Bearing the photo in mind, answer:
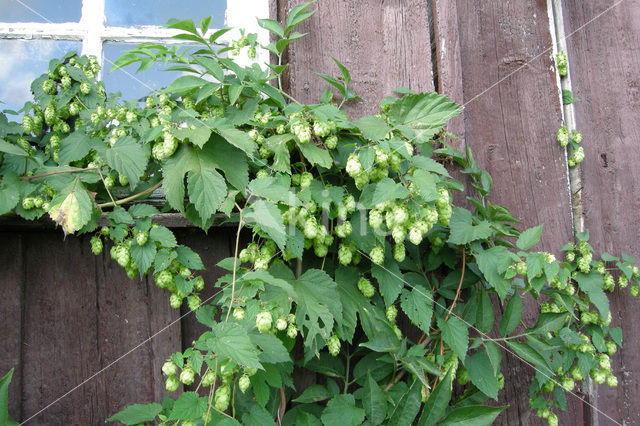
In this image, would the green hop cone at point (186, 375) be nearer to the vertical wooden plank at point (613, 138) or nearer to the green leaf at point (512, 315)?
the green leaf at point (512, 315)

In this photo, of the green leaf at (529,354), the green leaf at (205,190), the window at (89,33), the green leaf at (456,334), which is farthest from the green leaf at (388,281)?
the window at (89,33)

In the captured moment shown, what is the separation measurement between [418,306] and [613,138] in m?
1.30

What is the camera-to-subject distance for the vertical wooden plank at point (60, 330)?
1763 mm

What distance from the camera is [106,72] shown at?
207 cm

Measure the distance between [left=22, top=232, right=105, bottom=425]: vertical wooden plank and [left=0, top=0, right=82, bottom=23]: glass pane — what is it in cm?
91

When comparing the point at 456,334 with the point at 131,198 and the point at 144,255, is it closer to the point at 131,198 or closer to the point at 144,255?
the point at 144,255

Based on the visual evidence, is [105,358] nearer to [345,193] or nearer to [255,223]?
[255,223]

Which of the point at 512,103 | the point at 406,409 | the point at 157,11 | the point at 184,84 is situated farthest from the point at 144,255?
the point at 512,103

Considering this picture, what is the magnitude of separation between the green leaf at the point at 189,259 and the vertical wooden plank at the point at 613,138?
63.7 inches

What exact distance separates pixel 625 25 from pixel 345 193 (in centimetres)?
170

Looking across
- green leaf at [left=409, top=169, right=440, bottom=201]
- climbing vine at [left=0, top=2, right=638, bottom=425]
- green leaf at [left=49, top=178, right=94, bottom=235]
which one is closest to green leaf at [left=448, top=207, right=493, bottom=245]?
climbing vine at [left=0, top=2, right=638, bottom=425]

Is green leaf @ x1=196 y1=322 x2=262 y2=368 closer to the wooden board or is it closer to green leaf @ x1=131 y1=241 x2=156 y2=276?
green leaf @ x1=131 y1=241 x2=156 y2=276

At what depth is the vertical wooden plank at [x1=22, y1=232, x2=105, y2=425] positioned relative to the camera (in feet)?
5.78

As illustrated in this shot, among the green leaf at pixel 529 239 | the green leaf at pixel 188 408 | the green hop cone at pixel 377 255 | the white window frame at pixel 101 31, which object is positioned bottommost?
the green leaf at pixel 188 408
